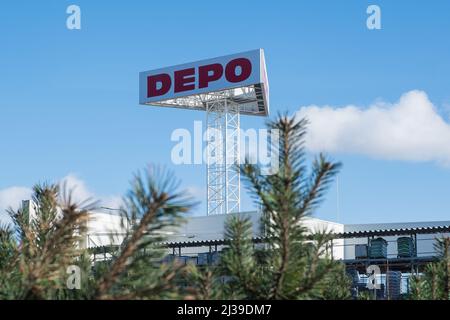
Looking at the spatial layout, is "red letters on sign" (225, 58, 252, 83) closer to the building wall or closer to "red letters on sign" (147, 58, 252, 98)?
"red letters on sign" (147, 58, 252, 98)

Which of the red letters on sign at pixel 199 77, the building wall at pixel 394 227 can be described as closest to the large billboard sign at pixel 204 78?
the red letters on sign at pixel 199 77

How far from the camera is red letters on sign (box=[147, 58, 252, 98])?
47.8 meters

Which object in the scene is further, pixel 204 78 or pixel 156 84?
pixel 156 84

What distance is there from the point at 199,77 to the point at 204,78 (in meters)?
0.48

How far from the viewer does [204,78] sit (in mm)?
49000

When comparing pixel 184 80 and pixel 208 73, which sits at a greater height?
pixel 208 73

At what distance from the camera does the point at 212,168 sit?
4778 cm

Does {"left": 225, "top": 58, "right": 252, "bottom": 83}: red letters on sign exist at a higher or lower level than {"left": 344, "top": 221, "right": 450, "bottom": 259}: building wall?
higher

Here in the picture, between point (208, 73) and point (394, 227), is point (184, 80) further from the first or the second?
point (394, 227)

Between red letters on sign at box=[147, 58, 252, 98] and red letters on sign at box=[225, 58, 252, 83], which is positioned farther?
red letters on sign at box=[147, 58, 252, 98]

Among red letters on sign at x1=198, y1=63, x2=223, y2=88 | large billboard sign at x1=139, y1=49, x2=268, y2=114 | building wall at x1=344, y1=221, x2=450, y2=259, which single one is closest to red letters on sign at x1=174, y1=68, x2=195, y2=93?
large billboard sign at x1=139, y1=49, x2=268, y2=114

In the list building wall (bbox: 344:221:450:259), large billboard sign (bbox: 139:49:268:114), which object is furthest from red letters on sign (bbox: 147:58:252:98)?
building wall (bbox: 344:221:450:259)

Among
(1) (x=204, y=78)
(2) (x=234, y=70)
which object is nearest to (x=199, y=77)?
(1) (x=204, y=78)
